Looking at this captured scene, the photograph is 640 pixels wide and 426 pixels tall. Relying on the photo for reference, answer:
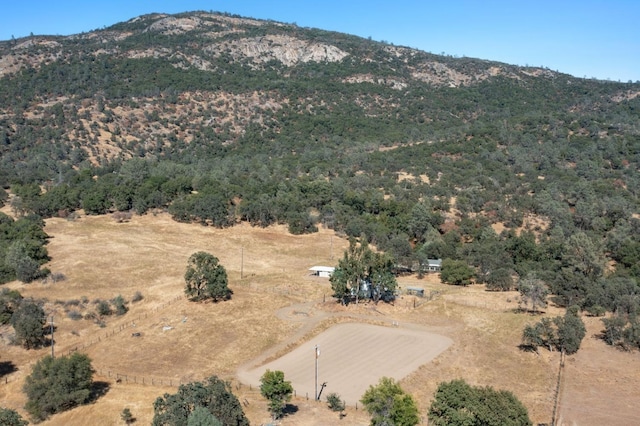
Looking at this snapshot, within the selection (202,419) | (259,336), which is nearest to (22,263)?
(259,336)

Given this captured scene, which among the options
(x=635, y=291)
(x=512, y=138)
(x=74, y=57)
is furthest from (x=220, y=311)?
(x=74, y=57)

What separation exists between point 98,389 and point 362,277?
30.1m

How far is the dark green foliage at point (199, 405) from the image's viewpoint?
101ft

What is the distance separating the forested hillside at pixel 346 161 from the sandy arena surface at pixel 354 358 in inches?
818

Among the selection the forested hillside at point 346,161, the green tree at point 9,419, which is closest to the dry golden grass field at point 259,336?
the green tree at point 9,419

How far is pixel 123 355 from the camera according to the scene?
47.6m

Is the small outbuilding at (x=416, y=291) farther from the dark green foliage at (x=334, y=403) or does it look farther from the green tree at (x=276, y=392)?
the green tree at (x=276, y=392)

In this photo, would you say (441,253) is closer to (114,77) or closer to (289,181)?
(289,181)

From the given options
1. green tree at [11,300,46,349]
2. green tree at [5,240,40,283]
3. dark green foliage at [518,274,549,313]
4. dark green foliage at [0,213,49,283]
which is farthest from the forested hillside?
green tree at [11,300,46,349]

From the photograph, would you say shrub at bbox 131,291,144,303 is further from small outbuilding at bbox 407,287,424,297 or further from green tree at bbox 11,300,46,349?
small outbuilding at bbox 407,287,424,297

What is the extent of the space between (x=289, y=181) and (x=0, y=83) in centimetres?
11000

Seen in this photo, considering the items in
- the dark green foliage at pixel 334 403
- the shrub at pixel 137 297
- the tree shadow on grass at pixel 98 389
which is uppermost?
the shrub at pixel 137 297

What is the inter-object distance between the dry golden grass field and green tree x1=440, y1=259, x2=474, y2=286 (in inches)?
88.8

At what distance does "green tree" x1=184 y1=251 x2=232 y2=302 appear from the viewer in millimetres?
59031
